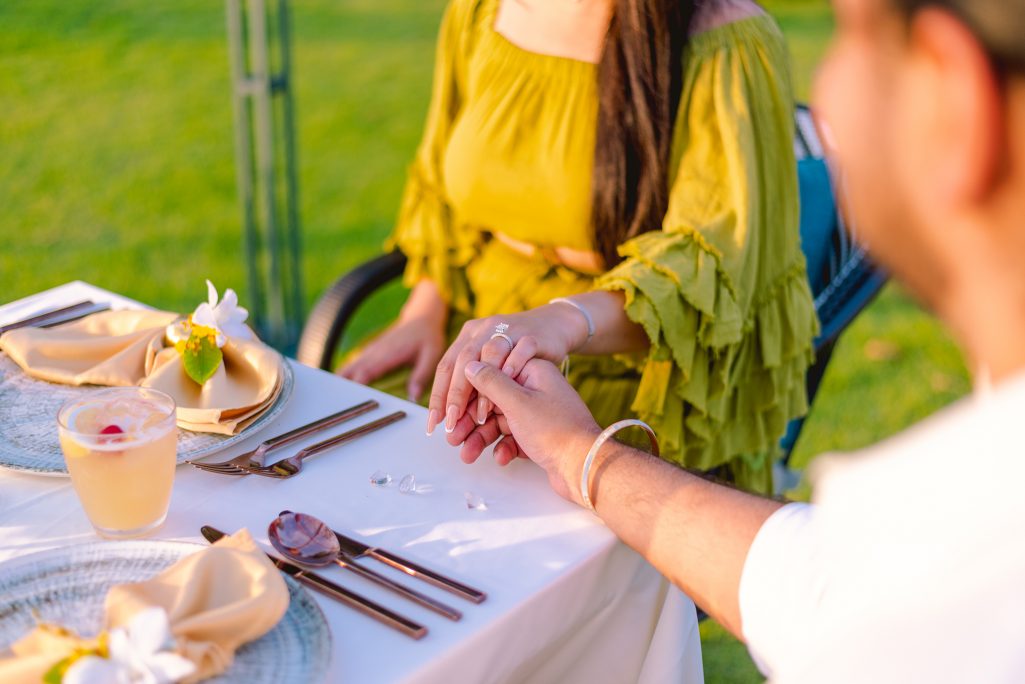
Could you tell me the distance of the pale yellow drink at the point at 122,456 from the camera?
1.10 meters

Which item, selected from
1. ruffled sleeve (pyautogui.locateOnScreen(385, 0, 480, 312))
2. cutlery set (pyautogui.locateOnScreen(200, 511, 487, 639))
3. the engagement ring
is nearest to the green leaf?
cutlery set (pyautogui.locateOnScreen(200, 511, 487, 639))

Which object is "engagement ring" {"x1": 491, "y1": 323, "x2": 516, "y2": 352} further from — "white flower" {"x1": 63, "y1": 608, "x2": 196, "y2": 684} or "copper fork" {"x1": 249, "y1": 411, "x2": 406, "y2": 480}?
"white flower" {"x1": 63, "y1": 608, "x2": 196, "y2": 684}

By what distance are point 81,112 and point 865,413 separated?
4527 mm

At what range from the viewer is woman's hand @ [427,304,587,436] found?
1.38 m

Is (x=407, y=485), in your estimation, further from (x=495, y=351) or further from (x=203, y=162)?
(x=203, y=162)

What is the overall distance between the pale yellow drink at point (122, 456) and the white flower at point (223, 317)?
0.78 ft

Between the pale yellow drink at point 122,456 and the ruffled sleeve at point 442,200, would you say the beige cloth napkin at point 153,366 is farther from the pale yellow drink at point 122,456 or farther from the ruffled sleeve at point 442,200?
the ruffled sleeve at point 442,200

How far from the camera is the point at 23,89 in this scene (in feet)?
20.6

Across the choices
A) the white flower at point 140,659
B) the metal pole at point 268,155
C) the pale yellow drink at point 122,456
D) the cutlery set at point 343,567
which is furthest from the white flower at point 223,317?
the metal pole at point 268,155

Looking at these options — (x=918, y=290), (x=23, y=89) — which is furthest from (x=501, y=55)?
(x=23, y=89)

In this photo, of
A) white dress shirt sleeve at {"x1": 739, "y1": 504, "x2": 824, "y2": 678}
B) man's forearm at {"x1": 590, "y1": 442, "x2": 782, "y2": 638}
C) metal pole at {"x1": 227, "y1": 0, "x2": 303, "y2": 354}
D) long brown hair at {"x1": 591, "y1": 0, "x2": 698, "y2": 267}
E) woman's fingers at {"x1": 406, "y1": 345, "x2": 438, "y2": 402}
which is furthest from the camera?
metal pole at {"x1": 227, "y1": 0, "x2": 303, "y2": 354}

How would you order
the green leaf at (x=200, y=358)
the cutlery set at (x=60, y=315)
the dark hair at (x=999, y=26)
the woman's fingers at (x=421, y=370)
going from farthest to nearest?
the woman's fingers at (x=421, y=370), the cutlery set at (x=60, y=315), the green leaf at (x=200, y=358), the dark hair at (x=999, y=26)

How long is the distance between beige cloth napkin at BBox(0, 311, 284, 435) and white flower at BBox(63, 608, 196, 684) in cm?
46

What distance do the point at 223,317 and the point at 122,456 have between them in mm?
369
